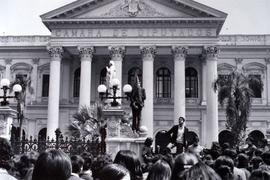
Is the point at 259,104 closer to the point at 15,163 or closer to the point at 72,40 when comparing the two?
the point at 72,40

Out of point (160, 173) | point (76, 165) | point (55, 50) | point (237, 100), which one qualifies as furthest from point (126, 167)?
point (55, 50)

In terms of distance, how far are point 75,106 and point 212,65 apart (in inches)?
550

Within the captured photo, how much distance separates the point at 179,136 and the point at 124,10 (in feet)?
92.3

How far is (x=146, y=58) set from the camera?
39844 millimetres

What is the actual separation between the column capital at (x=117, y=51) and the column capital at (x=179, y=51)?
455 centimetres

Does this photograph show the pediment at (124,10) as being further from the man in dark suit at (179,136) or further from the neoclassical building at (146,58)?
the man in dark suit at (179,136)

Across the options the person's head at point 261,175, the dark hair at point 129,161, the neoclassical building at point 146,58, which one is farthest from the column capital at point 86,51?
the person's head at point 261,175

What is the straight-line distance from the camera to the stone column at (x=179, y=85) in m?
39.1

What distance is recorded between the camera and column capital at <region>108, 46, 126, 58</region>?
4006 centimetres

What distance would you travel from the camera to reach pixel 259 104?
1743 inches

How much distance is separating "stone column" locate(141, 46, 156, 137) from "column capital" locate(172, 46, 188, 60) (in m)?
1.85

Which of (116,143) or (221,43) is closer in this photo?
(116,143)

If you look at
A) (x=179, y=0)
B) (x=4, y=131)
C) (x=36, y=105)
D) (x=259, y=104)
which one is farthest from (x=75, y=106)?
(x=4, y=131)

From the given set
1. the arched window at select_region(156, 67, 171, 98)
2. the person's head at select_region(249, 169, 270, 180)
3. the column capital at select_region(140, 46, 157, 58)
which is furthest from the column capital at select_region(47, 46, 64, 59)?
the person's head at select_region(249, 169, 270, 180)
